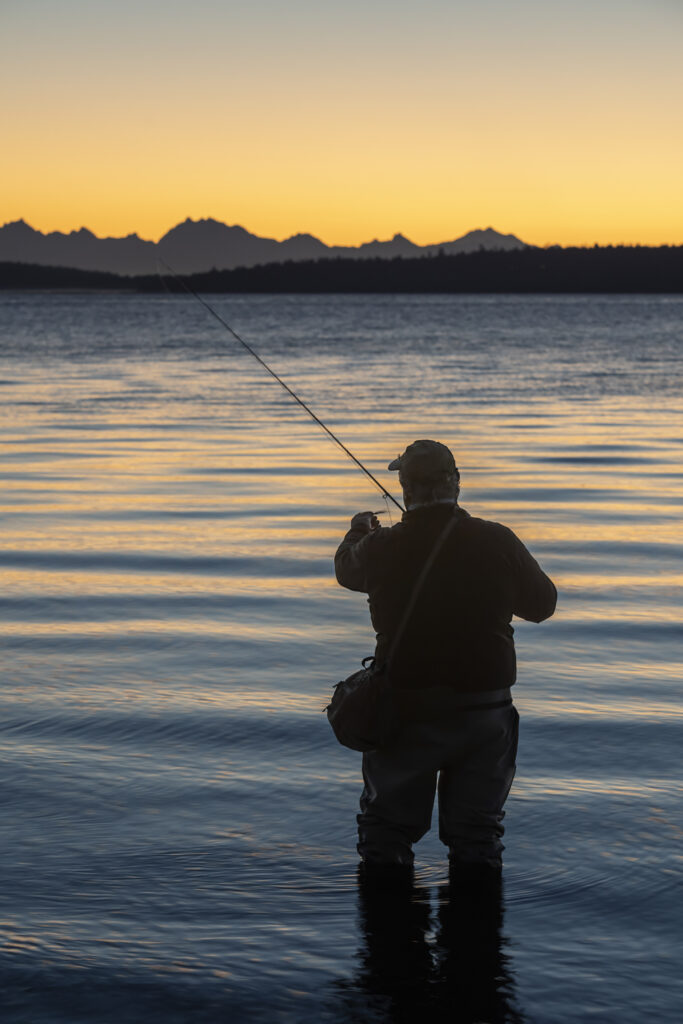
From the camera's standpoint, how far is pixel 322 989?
4.17 m

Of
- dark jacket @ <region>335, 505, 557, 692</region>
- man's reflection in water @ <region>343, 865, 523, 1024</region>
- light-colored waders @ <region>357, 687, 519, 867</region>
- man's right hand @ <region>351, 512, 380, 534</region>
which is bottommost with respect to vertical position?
man's reflection in water @ <region>343, 865, 523, 1024</region>

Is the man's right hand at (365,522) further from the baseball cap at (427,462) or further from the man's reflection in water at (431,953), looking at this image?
the man's reflection in water at (431,953)

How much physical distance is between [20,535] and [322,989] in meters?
9.22

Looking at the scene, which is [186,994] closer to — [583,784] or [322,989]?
[322,989]

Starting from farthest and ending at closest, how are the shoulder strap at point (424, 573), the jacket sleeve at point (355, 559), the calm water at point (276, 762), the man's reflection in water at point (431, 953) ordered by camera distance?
the jacket sleeve at point (355, 559) < the shoulder strap at point (424, 573) < the calm water at point (276, 762) < the man's reflection in water at point (431, 953)

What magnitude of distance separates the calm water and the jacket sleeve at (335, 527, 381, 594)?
114 centimetres

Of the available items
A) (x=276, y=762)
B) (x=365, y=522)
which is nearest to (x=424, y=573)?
(x=365, y=522)

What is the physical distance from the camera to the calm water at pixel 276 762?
4.26 metres

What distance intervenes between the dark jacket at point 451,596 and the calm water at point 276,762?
0.88 meters

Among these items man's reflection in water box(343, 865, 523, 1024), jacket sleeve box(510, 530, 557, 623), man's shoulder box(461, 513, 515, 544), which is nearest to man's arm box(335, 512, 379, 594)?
man's shoulder box(461, 513, 515, 544)

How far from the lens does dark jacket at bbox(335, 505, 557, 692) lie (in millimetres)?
4434

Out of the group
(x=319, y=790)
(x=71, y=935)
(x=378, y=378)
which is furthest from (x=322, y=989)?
(x=378, y=378)

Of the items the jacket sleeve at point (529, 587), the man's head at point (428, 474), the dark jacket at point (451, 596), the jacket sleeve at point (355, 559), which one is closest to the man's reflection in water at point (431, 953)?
the dark jacket at point (451, 596)

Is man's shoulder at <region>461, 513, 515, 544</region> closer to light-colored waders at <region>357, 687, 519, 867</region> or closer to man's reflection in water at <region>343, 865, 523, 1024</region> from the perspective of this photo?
light-colored waders at <region>357, 687, 519, 867</region>
